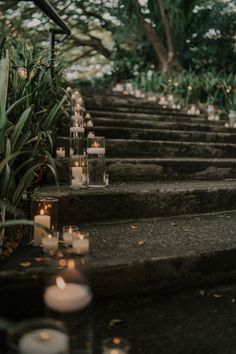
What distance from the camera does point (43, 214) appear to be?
1.97 m

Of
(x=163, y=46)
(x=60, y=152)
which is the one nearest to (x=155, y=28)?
(x=163, y=46)

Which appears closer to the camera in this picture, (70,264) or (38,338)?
(38,338)

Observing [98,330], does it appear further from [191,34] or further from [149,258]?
[191,34]

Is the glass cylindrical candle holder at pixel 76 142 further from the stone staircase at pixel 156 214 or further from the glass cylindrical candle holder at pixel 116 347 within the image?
the glass cylindrical candle holder at pixel 116 347

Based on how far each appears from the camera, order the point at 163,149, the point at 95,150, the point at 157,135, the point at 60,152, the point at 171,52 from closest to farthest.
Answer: the point at 95,150 < the point at 60,152 < the point at 163,149 < the point at 157,135 < the point at 171,52

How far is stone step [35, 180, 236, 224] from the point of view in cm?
229

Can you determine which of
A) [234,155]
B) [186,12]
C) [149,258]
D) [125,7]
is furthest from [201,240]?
[186,12]

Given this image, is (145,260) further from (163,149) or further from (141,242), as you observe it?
(163,149)

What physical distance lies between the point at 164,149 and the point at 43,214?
1895 mm

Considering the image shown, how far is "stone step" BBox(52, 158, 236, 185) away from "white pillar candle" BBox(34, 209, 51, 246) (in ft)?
2.46

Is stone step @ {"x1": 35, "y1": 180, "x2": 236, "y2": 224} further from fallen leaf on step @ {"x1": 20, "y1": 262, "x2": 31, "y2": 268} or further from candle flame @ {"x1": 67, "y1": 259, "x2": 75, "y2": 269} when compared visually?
candle flame @ {"x1": 67, "y1": 259, "x2": 75, "y2": 269}

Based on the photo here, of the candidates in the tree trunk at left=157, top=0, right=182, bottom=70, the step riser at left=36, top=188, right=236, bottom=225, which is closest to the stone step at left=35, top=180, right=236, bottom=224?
the step riser at left=36, top=188, right=236, bottom=225

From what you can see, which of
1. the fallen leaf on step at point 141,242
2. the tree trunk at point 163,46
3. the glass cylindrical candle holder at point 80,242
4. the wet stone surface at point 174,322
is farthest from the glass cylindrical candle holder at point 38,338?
the tree trunk at point 163,46

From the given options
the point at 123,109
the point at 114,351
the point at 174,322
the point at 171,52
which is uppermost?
the point at 171,52
